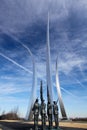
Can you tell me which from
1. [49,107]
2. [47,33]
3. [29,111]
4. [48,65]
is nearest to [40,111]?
[49,107]

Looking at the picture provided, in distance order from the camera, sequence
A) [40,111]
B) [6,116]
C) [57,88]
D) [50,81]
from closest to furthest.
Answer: [40,111]
[50,81]
[57,88]
[6,116]

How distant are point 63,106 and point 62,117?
297cm

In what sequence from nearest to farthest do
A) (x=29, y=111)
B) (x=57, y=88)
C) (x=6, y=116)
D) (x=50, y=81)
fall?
(x=50, y=81)
(x=29, y=111)
(x=57, y=88)
(x=6, y=116)

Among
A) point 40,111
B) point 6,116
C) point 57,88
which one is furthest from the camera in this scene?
point 6,116

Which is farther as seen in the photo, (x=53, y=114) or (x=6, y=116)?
(x=6, y=116)

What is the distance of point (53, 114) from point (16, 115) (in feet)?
256

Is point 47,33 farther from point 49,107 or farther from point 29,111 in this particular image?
point 49,107

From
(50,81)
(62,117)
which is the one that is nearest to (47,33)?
(50,81)

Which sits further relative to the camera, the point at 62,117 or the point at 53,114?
the point at 62,117

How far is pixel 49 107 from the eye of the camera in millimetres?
24391

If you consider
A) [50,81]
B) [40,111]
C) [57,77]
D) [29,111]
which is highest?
[57,77]

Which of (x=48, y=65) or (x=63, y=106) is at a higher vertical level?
(x=48, y=65)

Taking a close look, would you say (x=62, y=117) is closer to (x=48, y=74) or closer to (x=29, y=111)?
(x=29, y=111)

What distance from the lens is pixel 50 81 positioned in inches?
1534
